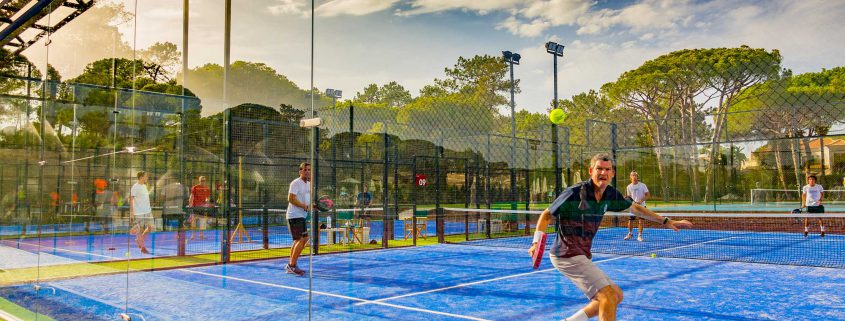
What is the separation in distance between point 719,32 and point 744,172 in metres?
23.7

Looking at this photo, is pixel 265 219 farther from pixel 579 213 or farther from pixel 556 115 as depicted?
pixel 556 115

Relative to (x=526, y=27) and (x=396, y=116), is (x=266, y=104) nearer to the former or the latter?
(x=526, y=27)

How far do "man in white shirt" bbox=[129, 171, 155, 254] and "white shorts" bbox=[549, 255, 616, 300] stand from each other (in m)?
2.71

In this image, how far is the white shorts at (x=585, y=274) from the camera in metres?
3.69

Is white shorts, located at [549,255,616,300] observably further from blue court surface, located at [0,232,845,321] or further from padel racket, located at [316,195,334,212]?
padel racket, located at [316,195,334,212]

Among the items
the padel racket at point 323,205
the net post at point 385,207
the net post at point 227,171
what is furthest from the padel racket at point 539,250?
the net post at point 385,207

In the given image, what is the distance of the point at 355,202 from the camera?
509 inches

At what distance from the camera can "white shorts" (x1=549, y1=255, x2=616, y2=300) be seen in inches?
145

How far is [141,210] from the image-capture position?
418cm

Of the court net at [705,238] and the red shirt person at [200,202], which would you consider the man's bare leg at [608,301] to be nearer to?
the red shirt person at [200,202]

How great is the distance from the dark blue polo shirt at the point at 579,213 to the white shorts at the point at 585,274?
0.04 metres

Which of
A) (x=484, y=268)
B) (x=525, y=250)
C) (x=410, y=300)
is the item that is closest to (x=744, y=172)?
(x=525, y=250)

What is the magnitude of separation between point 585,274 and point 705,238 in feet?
37.3

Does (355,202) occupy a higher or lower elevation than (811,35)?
lower
